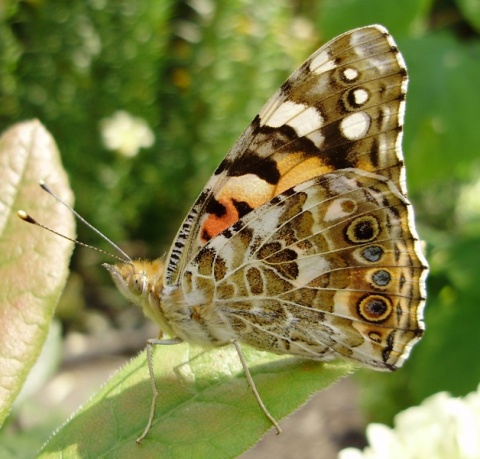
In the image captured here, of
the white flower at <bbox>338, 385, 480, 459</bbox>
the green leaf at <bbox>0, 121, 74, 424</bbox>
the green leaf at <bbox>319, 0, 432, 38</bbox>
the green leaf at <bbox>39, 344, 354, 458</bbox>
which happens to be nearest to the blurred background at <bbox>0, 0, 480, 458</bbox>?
the green leaf at <bbox>319, 0, 432, 38</bbox>

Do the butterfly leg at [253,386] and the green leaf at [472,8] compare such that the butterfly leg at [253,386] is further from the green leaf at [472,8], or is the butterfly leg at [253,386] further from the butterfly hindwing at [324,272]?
the green leaf at [472,8]

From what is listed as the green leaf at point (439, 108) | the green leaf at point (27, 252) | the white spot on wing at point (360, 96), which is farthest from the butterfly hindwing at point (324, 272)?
the green leaf at point (439, 108)

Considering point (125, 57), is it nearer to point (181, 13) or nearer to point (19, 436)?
point (181, 13)

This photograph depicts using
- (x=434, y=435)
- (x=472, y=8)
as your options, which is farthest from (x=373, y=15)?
(x=434, y=435)

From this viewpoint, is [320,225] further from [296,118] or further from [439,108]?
[439,108]

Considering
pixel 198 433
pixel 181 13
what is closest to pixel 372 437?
pixel 198 433

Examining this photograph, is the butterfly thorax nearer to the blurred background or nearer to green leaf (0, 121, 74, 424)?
green leaf (0, 121, 74, 424)

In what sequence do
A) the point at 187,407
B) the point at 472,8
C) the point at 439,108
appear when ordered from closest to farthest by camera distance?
the point at 187,407
the point at 439,108
the point at 472,8
